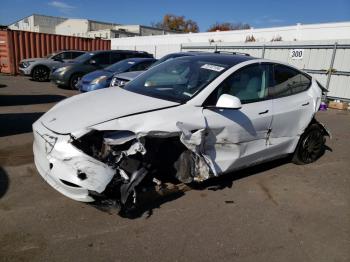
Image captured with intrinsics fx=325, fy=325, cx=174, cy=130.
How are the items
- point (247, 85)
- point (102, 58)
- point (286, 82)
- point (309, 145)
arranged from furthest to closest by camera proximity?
point (102, 58)
point (309, 145)
point (286, 82)
point (247, 85)

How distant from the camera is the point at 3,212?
11.0 feet

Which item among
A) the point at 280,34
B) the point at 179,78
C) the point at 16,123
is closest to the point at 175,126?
the point at 179,78

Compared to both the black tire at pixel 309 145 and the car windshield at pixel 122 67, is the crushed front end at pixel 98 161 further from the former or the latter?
the car windshield at pixel 122 67

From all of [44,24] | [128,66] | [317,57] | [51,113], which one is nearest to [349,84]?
[317,57]

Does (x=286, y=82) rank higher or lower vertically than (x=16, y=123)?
higher

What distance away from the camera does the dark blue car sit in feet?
31.0

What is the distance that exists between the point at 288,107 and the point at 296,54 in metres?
9.76

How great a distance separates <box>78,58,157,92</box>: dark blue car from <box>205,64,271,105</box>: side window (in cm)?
594

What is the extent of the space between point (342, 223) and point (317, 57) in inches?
414

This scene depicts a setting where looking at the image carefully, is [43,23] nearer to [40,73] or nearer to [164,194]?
[40,73]

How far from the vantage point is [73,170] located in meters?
3.01

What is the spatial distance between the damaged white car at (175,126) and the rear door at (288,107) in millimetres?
15

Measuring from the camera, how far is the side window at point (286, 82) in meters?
4.54

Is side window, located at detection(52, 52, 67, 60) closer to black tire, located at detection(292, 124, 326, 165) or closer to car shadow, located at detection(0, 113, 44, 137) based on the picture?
car shadow, located at detection(0, 113, 44, 137)
